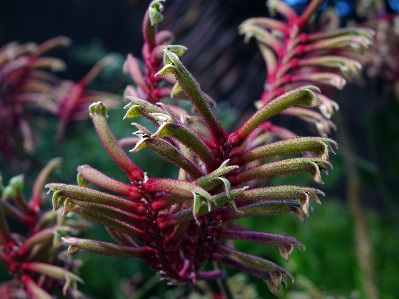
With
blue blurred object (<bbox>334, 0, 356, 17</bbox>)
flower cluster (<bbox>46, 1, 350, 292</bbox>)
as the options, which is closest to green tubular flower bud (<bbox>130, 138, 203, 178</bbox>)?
flower cluster (<bbox>46, 1, 350, 292</bbox>)

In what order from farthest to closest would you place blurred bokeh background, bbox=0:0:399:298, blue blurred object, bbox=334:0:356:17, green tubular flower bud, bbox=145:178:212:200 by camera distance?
blue blurred object, bbox=334:0:356:17
blurred bokeh background, bbox=0:0:399:298
green tubular flower bud, bbox=145:178:212:200

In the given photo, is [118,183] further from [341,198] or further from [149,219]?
[341,198]

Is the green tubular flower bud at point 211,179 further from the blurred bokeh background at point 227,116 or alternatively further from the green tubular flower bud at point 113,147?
the blurred bokeh background at point 227,116

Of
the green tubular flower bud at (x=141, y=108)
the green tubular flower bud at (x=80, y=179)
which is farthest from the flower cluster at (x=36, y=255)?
the green tubular flower bud at (x=141, y=108)

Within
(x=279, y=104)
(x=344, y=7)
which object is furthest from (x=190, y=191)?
(x=344, y=7)

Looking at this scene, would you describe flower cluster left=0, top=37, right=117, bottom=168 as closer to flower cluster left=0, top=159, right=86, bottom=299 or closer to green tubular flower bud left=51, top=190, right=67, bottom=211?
flower cluster left=0, top=159, right=86, bottom=299

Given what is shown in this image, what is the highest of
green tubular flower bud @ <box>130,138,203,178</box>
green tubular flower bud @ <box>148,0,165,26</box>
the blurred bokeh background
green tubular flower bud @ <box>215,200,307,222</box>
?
green tubular flower bud @ <box>148,0,165,26</box>

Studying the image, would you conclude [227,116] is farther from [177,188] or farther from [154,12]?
[177,188]

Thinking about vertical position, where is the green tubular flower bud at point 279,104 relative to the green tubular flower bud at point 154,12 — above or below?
below

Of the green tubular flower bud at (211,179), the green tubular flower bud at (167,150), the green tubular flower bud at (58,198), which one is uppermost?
the green tubular flower bud at (167,150)
